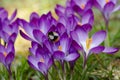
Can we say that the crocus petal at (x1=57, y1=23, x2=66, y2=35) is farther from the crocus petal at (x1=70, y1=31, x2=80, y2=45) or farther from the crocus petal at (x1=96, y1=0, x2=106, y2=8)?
the crocus petal at (x1=96, y1=0, x2=106, y2=8)

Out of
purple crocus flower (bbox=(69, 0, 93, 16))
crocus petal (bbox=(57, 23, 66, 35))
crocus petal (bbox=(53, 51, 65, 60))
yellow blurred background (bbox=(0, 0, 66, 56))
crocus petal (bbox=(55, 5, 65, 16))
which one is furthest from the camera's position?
yellow blurred background (bbox=(0, 0, 66, 56))

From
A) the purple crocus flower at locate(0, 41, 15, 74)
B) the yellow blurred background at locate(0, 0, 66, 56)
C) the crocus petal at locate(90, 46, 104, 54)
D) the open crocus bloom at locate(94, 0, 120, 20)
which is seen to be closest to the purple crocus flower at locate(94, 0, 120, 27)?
the open crocus bloom at locate(94, 0, 120, 20)

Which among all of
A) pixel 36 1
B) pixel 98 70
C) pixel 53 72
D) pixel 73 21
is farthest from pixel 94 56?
pixel 36 1

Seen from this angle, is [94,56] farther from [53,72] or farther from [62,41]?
[62,41]

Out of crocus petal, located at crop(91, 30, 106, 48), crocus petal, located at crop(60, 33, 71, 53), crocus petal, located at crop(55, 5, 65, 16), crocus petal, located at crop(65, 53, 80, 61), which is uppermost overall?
crocus petal, located at crop(55, 5, 65, 16)

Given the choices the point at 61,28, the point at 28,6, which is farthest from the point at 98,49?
the point at 28,6

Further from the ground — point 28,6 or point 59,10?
point 59,10

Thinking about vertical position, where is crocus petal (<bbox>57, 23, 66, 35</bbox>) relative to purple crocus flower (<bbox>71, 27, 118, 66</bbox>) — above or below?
above

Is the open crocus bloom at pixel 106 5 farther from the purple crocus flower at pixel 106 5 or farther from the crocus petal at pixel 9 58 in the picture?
the crocus petal at pixel 9 58

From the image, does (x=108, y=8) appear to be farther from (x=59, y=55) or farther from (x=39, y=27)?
(x=59, y=55)
